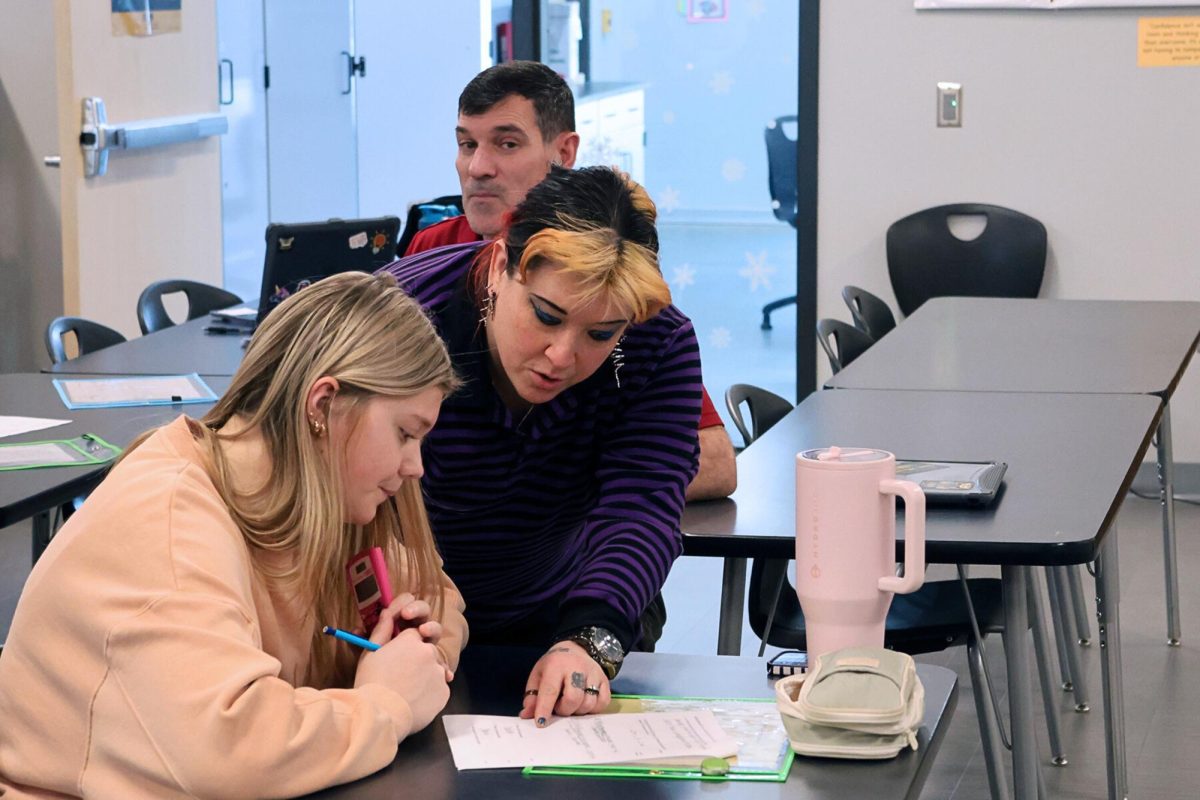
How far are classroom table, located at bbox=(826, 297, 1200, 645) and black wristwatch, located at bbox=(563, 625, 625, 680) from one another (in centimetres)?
173

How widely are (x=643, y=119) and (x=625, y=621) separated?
4.73 metres

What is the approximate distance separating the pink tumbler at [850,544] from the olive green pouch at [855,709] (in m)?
0.12

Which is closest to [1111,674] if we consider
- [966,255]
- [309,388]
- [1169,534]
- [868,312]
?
[1169,534]

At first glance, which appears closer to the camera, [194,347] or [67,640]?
[67,640]

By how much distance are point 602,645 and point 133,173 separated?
4112 millimetres

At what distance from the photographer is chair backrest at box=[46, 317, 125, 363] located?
156 inches

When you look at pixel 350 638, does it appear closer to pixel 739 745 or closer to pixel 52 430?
pixel 739 745

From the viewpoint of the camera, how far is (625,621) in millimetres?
1798

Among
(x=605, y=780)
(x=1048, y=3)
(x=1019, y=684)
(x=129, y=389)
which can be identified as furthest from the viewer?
(x=1048, y=3)

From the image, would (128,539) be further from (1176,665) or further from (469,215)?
(1176,665)

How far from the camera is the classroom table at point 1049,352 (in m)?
3.42

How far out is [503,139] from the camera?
2994mm

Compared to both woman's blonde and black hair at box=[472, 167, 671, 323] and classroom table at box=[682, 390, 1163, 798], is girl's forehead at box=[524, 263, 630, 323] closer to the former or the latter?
woman's blonde and black hair at box=[472, 167, 671, 323]

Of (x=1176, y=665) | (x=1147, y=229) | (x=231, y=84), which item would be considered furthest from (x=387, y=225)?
(x=231, y=84)
